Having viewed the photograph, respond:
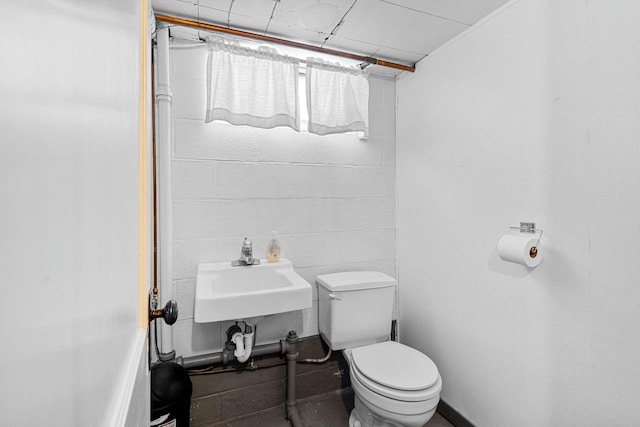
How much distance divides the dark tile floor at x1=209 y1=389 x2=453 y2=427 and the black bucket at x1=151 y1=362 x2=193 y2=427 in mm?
432

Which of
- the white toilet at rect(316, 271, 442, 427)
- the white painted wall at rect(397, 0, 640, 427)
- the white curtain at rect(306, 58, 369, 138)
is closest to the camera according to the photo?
the white painted wall at rect(397, 0, 640, 427)

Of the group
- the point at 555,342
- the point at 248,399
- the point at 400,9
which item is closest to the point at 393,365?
the point at 555,342

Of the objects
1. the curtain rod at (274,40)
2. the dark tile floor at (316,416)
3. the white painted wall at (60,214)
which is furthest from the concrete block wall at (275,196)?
the white painted wall at (60,214)

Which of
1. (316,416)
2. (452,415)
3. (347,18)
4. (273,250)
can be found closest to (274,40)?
(347,18)

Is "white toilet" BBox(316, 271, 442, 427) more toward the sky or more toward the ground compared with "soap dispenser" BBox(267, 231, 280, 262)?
more toward the ground

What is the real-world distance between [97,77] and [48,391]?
0.30 m

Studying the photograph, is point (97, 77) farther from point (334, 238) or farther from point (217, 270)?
point (334, 238)

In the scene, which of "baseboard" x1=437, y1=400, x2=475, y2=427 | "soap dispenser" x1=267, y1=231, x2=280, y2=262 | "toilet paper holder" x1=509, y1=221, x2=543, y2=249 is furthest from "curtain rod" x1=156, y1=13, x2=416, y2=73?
"baseboard" x1=437, y1=400, x2=475, y2=427

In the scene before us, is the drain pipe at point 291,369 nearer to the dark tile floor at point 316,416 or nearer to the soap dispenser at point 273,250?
the dark tile floor at point 316,416

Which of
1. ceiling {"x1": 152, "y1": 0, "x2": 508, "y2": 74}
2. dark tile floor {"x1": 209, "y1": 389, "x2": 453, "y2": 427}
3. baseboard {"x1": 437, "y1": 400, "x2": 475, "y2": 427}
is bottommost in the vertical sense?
dark tile floor {"x1": 209, "y1": 389, "x2": 453, "y2": 427}

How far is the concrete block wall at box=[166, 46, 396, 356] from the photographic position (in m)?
1.66

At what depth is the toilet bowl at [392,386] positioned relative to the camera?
133 cm

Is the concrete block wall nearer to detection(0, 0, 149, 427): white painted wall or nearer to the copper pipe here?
the copper pipe

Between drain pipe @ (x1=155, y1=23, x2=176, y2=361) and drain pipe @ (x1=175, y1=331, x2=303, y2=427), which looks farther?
drain pipe @ (x1=175, y1=331, x2=303, y2=427)
